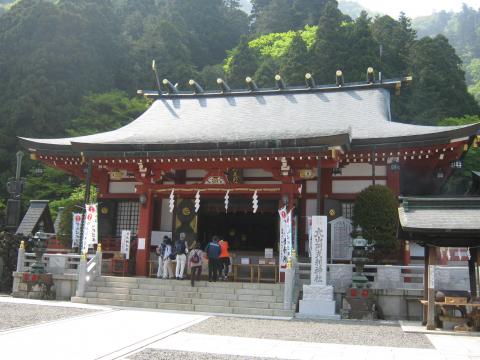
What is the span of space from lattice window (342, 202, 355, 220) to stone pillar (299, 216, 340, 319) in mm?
3802

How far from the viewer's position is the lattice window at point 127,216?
741 inches

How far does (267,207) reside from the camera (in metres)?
17.2

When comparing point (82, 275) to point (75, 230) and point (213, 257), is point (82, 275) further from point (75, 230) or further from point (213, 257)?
point (213, 257)

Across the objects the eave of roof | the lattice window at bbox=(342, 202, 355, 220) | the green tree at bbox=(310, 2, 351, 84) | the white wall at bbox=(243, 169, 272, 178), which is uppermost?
the green tree at bbox=(310, 2, 351, 84)

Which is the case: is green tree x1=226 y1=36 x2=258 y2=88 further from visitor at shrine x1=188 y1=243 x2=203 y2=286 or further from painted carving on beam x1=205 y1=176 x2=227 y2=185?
visitor at shrine x1=188 y1=243 x2=203 y2=286

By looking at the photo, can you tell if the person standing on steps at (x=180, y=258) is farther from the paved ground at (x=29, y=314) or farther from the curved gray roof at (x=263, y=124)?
the paved ground at (x=29, y=314)

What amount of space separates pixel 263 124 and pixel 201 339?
36.0 ft

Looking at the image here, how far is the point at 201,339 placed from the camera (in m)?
8.78

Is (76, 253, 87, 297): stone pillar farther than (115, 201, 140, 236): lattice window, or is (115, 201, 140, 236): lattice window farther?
(115, 201, 140, 236): lattice window

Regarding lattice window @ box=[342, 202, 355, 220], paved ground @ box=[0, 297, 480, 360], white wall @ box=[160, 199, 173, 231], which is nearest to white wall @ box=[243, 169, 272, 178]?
lattice window @ box=[342, 202, 355, 220]

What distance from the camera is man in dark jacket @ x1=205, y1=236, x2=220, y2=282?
14461mm

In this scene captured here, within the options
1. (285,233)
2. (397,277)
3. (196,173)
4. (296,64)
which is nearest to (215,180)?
(196,173)

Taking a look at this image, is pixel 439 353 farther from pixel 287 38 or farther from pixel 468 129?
pixel 287 38

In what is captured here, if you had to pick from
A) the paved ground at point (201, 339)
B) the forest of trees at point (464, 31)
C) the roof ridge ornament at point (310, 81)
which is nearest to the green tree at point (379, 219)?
the paved ground at point (201, 339)
